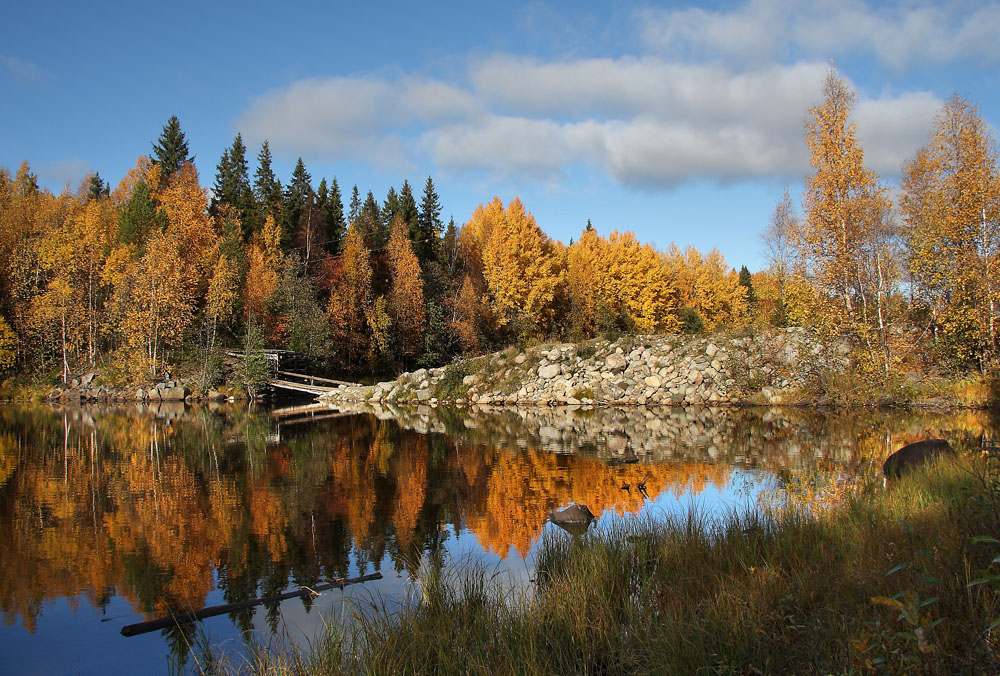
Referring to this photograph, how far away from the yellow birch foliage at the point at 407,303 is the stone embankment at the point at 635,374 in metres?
8.10

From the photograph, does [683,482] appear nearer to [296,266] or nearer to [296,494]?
[296,494]

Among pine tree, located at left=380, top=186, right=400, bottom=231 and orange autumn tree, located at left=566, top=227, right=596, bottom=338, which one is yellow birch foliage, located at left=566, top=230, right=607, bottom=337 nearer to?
orange autumn tree, located at left=566, top=227, right=596, bottom=338

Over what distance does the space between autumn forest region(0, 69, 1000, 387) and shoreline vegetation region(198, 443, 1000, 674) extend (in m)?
17.8

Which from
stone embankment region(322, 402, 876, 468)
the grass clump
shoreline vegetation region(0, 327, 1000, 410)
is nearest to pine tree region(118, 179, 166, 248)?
shoreline vegetation region(0, 327, 1000, 410)

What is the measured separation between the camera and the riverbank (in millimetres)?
25141

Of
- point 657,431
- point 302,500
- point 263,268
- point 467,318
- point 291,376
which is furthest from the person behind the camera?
point 467,318

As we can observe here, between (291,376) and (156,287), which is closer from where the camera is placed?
(156,287)

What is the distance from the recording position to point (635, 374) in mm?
32250

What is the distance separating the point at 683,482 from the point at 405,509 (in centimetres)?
503

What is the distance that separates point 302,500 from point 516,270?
3582cm

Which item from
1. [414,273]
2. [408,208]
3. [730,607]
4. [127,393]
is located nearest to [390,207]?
[408,208]

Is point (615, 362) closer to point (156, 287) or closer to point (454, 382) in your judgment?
point (454, 382)

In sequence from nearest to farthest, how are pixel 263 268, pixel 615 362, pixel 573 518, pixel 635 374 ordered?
pixel 573 518 < pixel 635 374 < pixel 615 362 < pixel 263 268

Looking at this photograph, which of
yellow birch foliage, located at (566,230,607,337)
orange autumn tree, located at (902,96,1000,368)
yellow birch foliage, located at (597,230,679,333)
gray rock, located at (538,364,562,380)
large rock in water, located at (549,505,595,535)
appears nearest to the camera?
large rock in water, located at (549,505,595,535)
